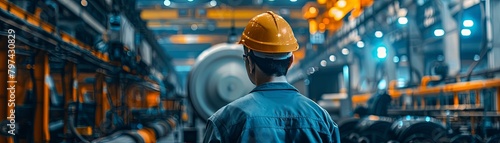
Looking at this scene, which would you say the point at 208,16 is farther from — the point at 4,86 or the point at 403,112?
the point at 4,86

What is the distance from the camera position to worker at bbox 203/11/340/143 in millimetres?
2264

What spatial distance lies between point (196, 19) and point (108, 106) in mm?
8653

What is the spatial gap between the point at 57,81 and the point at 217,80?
113 inches

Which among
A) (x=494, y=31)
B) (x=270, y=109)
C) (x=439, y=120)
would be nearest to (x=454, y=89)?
(x=494, y=31)

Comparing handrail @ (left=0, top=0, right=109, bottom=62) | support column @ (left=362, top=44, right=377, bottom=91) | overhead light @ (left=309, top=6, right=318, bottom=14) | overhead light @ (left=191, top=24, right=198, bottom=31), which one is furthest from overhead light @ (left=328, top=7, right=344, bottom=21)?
handrail @ (left=0, top=0, right=109, bottom=62)

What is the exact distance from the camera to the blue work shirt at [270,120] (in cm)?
226

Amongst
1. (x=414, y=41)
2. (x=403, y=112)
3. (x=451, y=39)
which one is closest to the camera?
(x=403, y=112)

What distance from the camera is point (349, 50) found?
2028cm

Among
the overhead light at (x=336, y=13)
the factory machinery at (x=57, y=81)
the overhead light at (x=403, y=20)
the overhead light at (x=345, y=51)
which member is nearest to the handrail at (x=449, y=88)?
the overhead light at (x=403, y=20)

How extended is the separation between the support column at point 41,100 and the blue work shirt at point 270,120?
378cm

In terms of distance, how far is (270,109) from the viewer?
229cm

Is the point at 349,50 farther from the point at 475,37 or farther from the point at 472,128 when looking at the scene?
the point at 472,128

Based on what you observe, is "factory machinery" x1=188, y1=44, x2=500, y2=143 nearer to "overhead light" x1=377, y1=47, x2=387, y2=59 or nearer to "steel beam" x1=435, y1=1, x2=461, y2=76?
"steel beam" x1=435, y1=1, x2=461, y2=76

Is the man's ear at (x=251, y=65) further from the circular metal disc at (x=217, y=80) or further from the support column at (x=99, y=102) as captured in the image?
the support column at (x=99, y=102)
